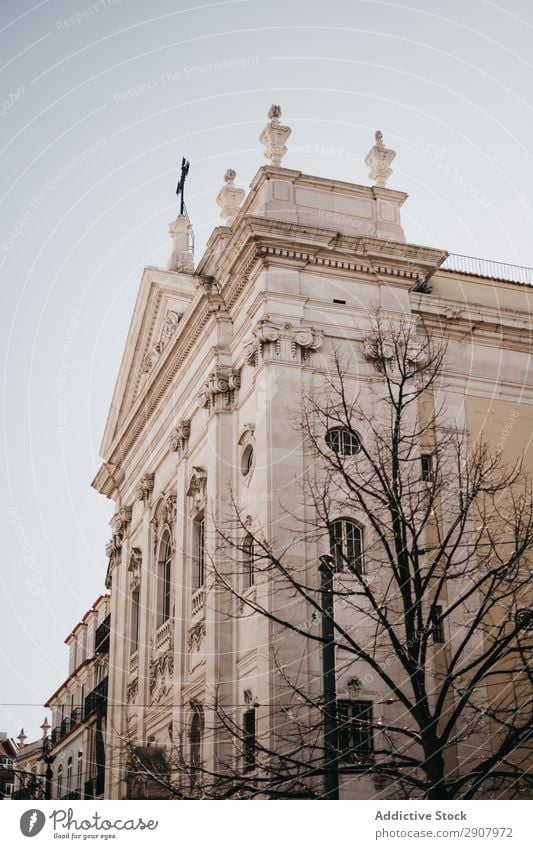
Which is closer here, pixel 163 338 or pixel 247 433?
pixel 247 433

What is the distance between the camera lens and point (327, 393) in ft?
92.9

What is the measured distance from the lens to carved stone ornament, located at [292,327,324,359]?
28.7m

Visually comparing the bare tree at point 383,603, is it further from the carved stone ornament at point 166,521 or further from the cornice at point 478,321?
the carved stone ornament at point 166,521

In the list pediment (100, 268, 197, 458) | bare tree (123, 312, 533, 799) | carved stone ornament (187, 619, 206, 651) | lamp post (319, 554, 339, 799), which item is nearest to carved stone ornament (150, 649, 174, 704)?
carved stone ornament (187, 619, 206, 651)

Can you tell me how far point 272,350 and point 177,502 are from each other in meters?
7.36

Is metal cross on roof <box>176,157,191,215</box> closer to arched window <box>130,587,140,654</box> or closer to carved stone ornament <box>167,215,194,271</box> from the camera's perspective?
carved stone ornament <box>167,215,194,271</box>

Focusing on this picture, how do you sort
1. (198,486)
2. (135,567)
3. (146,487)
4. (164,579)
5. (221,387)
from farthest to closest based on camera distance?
(135,567) → (146,487) → (164,579) → (198,486) → (221,387)

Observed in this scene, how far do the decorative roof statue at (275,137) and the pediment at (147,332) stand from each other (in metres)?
4.49

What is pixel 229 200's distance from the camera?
34.0 m

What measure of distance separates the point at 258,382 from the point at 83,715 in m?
25.8

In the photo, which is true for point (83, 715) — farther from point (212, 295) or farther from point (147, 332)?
point (212, 295)

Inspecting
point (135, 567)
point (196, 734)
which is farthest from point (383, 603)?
point (135, 567)
